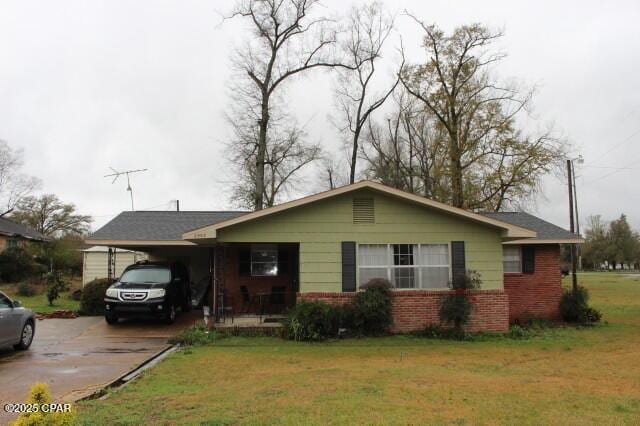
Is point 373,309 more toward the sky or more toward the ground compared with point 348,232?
more toward the ground

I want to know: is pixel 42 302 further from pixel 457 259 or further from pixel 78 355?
pixel 457 259

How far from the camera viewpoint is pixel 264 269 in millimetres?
17859

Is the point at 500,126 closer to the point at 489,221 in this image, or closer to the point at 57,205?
the point at 489,221

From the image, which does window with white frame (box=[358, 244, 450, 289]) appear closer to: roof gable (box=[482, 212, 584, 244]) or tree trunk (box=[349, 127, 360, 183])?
roof gable (box=[482, 212, 584, 244])

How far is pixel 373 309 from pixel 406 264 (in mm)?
1713

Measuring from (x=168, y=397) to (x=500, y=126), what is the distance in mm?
24821

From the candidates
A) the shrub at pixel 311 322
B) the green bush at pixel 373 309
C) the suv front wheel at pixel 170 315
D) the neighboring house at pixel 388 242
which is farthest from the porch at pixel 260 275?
the green bush at pixel 373 309

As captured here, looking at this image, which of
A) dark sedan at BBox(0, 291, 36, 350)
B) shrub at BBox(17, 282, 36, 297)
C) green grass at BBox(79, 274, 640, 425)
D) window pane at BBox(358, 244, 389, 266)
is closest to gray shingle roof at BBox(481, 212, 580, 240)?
green grass at BBox(79, 274, 640, 425)

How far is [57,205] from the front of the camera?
57094 millimetres

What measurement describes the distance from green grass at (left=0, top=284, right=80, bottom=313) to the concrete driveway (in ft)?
13.8

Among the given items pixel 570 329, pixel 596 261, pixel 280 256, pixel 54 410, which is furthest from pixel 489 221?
pixel 596 261

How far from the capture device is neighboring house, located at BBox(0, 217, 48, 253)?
3578 cm

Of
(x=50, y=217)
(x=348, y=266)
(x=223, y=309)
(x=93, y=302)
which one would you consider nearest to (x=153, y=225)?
(x=93, y=302)

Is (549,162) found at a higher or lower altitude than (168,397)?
higher
